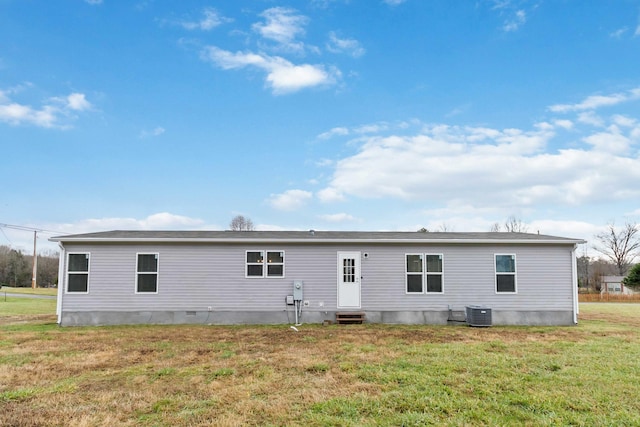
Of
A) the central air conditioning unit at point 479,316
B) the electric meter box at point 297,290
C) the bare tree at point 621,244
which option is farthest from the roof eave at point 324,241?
the bare tree at point 621,244

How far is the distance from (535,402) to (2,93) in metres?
17.8

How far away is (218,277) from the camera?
1138 cm

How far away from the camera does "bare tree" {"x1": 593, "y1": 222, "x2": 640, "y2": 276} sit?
41469 millimetres

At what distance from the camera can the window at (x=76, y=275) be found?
11.2 meters

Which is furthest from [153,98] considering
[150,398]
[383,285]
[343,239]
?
[150,398]

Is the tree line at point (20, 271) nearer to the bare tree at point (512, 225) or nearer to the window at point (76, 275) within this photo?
the window at point (76, 275)

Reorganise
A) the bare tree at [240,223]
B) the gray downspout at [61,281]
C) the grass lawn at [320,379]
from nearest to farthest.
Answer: the grass lawn at [320,379]
the gray downspout at [61,281]
the bare tree at [240,223]

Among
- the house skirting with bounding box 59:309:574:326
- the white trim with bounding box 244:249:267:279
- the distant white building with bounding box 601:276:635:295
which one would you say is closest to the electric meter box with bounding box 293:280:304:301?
the house skirting with bounding box 59:309:574:326

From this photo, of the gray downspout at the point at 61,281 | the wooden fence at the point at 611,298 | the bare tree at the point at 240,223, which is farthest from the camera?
the bare tree at the point at 240,223

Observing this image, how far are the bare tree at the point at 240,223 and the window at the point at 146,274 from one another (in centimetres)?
2374

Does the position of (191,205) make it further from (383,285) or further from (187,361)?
(187,361)

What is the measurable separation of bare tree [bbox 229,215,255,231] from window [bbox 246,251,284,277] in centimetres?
2393

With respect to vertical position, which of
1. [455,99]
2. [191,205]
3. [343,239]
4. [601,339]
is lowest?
[601,339]

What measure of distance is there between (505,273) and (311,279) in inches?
223
